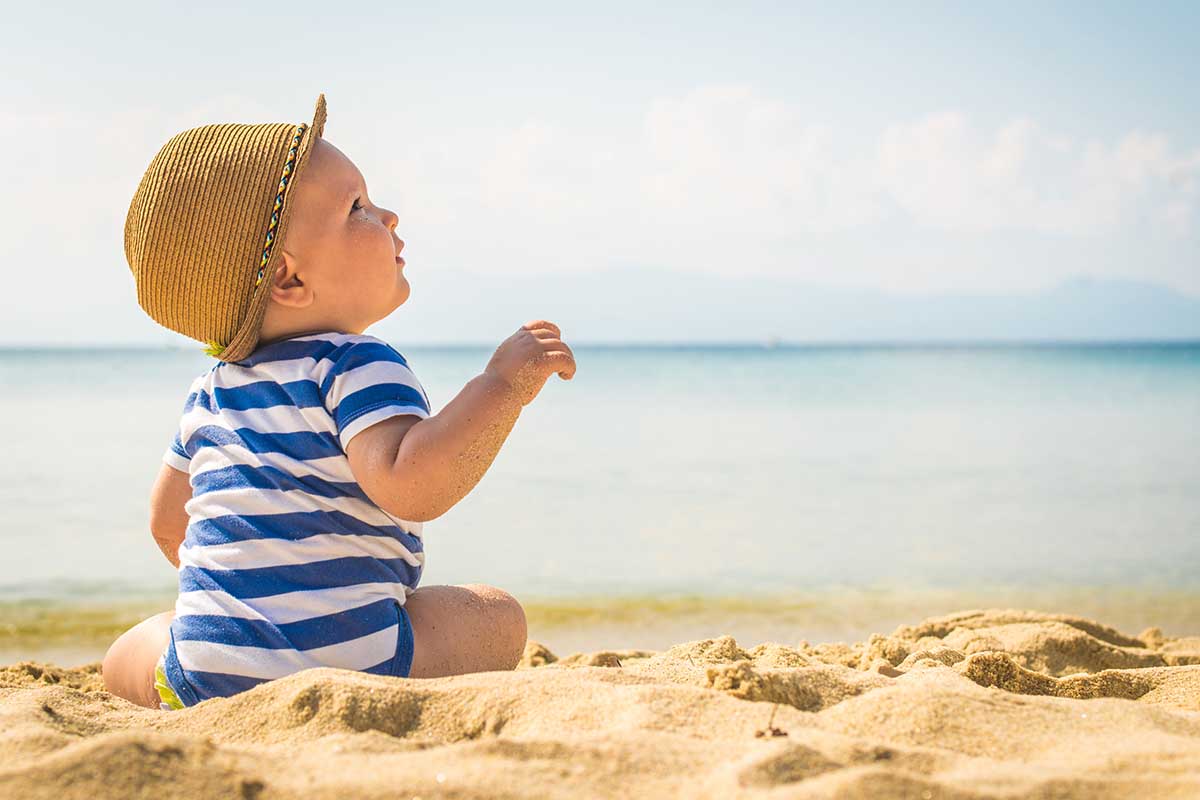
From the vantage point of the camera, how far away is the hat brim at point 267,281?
76.3 inches

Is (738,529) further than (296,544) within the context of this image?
Yes

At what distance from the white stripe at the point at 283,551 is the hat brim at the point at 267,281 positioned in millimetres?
367

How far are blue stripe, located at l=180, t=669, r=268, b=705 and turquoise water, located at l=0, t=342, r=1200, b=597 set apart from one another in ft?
10.7

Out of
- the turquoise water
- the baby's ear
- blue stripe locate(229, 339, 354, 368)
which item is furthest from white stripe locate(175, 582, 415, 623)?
the turquoise water

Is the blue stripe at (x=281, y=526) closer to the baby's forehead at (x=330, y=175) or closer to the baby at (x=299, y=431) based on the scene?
the baby at (x=299, y=431)

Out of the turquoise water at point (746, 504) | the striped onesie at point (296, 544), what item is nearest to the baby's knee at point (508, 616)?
the striped onesie at point (296, 544)

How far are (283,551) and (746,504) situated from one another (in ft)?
18.6

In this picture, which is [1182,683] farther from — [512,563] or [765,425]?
[765,425]

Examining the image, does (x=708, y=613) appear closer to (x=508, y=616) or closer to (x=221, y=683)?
(x=508, y=616)

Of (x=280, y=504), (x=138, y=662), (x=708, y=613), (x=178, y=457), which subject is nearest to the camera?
(x=280, y=504)

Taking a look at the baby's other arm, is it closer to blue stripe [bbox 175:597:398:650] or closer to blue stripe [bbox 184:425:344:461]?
blue stripe [bbox 184:425:344:461]

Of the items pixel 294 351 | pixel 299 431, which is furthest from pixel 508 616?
pixel 294 351

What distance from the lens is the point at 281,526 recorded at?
184 centimetres

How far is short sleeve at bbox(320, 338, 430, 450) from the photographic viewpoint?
70.7 inches
